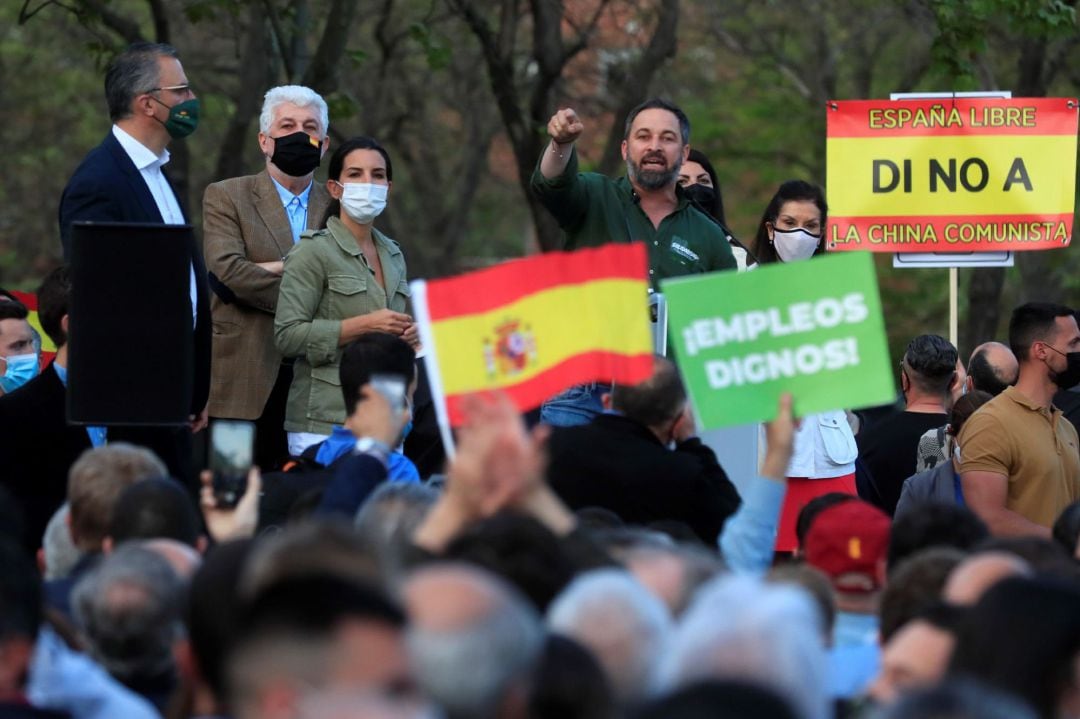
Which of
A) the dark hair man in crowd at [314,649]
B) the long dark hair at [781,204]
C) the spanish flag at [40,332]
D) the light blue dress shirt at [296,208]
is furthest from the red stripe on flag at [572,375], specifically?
the spanish flag at [40,332]

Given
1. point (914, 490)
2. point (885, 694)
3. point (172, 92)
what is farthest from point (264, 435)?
point (885, 694)

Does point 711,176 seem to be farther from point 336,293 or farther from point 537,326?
point 537,326

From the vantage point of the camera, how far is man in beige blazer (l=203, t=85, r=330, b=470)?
878cm

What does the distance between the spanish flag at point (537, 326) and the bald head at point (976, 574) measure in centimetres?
160

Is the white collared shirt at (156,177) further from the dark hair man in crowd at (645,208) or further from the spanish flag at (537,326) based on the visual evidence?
the spanish flag at (537,326)

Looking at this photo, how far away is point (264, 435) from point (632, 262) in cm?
316

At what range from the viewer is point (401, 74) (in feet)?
83.7

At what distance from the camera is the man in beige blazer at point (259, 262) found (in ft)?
28.8

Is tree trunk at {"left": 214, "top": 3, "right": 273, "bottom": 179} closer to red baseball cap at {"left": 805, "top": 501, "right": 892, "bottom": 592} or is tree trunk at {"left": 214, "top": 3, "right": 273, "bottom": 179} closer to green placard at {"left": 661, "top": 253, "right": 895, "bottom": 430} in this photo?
green placard at {"left": 661, "top": 253, "right": 895, "bottom": 430}

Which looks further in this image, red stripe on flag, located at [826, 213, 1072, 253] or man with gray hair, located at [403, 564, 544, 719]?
red stripe on flag, located at [826, 213, 1072, 253]

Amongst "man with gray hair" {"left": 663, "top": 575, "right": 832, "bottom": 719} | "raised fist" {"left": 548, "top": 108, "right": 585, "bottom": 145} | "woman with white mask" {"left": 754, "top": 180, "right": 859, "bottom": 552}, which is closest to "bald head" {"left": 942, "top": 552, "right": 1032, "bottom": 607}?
"man with gray hair" {"left": 663, "top": 575, "right": 832, "bottom": 719}

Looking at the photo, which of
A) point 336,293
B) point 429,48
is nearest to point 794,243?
point 336,293

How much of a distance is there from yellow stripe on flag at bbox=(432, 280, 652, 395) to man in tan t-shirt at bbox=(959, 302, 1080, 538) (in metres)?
3.12

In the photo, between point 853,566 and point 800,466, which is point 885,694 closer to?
point 853,566
